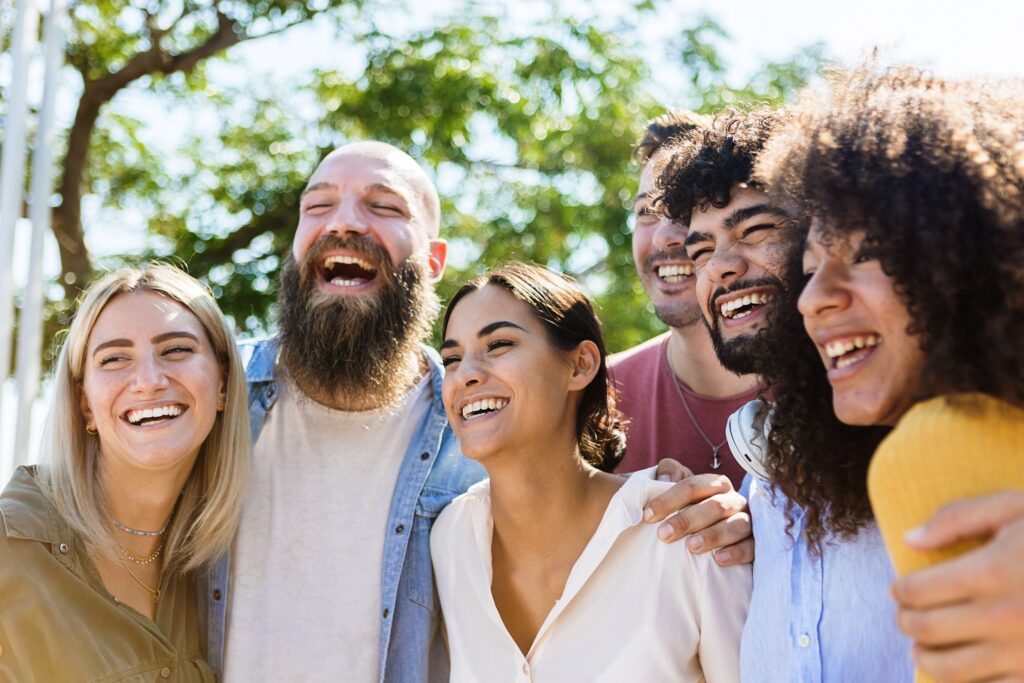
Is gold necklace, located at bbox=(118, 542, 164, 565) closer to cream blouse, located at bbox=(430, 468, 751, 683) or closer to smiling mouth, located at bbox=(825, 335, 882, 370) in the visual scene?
cream blouse, located at bbox=(430, 468, 751, 683)

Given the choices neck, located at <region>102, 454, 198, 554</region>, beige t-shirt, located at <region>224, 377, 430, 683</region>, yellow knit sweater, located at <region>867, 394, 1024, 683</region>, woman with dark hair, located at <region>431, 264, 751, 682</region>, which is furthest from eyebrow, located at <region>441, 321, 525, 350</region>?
yellow knit sweater, located at <region>867, 394, 1024, 683</region>

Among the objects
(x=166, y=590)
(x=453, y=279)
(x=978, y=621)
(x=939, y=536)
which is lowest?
(x=978, y=621)

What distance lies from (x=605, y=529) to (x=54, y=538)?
1.68 m

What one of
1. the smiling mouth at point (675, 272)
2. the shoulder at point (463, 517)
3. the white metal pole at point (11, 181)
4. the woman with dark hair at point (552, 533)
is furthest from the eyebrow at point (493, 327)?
the white metal pole at point (11, 181)

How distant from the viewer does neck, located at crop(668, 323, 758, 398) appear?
4.05 m

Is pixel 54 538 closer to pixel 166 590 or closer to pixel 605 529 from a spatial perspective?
pixel 166 590

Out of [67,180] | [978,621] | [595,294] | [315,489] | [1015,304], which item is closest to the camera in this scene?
[978,621]

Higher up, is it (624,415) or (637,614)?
(624,415)

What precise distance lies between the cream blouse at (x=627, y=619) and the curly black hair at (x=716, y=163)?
89 cm

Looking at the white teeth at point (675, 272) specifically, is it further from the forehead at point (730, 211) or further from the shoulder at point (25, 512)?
the shoulder at point (25, 512)

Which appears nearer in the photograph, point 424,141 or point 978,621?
point 978,621

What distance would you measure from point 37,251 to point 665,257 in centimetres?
479

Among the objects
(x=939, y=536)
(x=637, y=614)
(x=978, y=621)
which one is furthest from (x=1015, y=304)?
(x=637, y=614)

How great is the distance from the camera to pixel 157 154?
35.5ft
